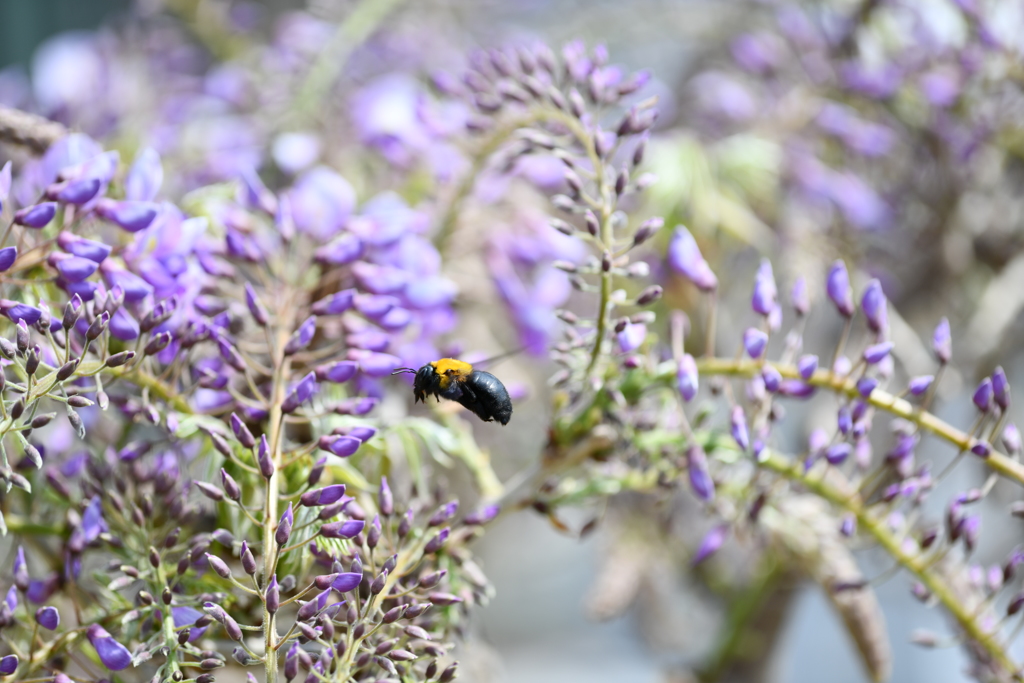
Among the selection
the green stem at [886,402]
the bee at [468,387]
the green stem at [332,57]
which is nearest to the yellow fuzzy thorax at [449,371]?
the bee at [468,387]

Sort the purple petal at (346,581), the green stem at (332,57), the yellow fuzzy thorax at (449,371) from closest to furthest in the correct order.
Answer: the purple petal at (346,581)
the yellow fuzzy thorax at (449,371)
the green stem at (332,57)

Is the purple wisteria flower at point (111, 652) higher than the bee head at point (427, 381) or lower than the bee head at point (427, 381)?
lower

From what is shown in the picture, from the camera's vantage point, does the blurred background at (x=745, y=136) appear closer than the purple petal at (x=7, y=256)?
No

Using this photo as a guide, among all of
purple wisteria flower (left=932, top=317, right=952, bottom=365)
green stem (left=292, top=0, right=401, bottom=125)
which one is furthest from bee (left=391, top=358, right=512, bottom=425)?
green stem (left=292, top=0, right=401, bottom=125)

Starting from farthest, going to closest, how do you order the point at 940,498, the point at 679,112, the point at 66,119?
the point at 940,498, the point at 679,112, the point at 66,119

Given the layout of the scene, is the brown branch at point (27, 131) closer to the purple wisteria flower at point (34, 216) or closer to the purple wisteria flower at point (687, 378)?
the purple wisteria flower at point (34, 216)

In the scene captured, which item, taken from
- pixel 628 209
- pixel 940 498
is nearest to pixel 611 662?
pixel 940 498

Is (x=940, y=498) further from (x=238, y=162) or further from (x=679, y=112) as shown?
(x=238, y=162)
